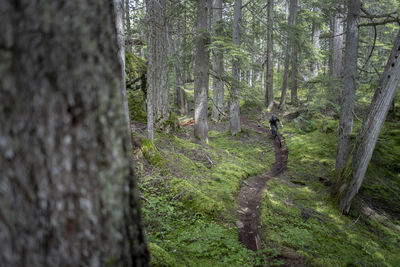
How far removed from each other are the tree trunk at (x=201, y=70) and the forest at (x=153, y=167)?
5 cm

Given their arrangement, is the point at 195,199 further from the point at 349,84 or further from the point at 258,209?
the point at 349,84

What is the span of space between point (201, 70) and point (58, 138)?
30.6 feet

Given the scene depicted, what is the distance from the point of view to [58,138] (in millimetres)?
1008

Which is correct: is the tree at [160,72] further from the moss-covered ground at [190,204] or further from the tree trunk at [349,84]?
the tree trunk at [349,84]

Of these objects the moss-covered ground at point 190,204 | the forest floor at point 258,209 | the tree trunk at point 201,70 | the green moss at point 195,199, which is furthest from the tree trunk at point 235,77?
the green moss at point 195,199

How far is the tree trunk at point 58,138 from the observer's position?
3.10 ft

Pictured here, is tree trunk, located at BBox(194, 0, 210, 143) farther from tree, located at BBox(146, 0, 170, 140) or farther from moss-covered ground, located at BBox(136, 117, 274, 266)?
moss-covered ground, located at BBox(136, 117, 274, 266)

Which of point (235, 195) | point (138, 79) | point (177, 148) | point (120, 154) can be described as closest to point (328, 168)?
point (235, 195)

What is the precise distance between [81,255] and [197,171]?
19.9 ft

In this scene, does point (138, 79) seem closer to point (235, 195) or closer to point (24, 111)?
point (235, 195)

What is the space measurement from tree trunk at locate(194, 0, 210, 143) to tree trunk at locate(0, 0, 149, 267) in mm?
8491

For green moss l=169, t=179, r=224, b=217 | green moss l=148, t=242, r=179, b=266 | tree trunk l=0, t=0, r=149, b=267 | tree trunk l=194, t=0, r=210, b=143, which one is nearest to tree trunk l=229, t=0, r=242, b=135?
tree trunk l=194, t=0, r=210, b=143

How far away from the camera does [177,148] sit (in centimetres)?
834

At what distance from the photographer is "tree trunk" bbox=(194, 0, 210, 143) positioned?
367 inches
